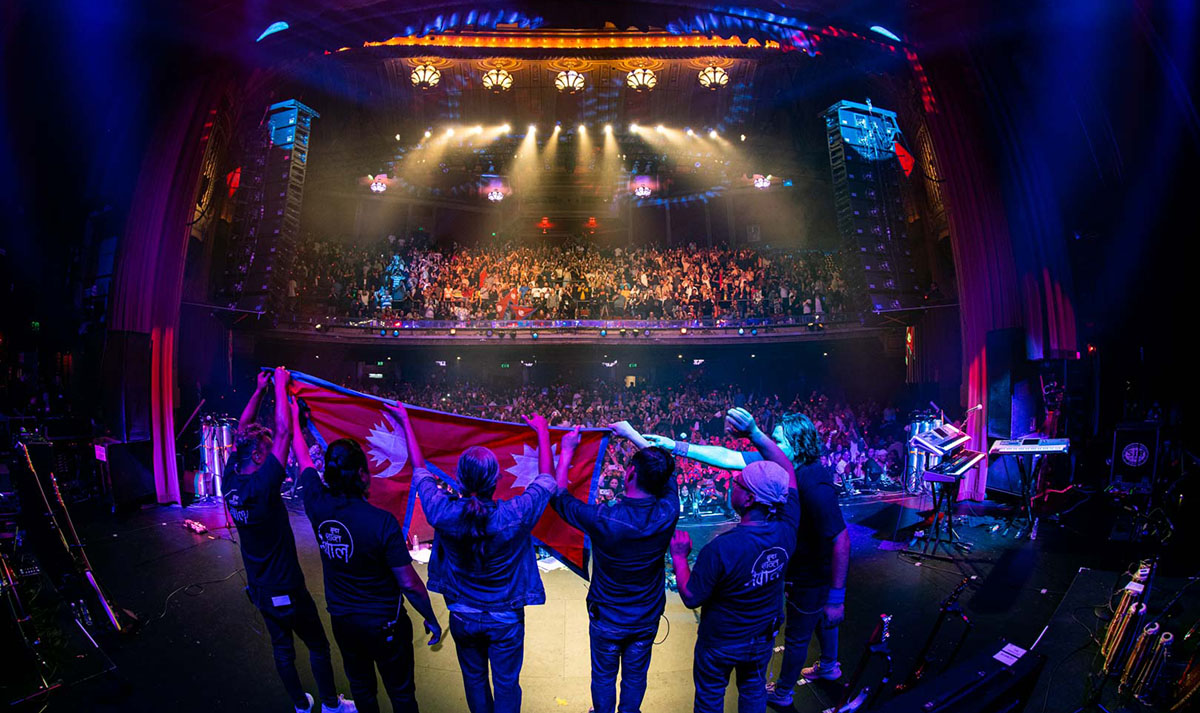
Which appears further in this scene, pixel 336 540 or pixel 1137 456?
pixel 1137 456

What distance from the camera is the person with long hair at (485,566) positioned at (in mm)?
2650

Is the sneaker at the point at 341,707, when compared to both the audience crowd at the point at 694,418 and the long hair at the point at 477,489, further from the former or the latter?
the audience crowd at the point at 694,418

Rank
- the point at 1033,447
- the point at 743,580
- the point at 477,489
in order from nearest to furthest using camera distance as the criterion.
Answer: the point at 743,580
the point at 477,489
the point at 1033,447

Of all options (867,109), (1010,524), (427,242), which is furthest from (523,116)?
(1010,524)

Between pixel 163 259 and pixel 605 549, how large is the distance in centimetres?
1135

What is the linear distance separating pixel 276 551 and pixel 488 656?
1.55 metres

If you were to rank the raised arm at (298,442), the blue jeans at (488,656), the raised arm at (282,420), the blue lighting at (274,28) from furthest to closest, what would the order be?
1. the blue lighting at (274,28)
2. the raised arm at (282,420)
3. the raised arm at (298,442)
4. the blue jeans at (488,656)

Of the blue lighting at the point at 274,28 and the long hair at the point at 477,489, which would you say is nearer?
the long hair at the point at 477,489

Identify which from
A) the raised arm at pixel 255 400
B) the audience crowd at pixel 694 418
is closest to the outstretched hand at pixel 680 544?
the raised arm at pixel 255 400

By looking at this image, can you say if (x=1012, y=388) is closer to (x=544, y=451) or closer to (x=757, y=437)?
(x=757, y=437)

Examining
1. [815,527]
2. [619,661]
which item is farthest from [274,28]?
[815,527]

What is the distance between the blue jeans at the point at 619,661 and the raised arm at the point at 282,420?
2.26 meters

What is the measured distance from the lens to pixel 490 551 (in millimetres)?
2688

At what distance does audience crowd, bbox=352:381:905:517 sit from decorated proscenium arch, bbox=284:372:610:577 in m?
2.95
